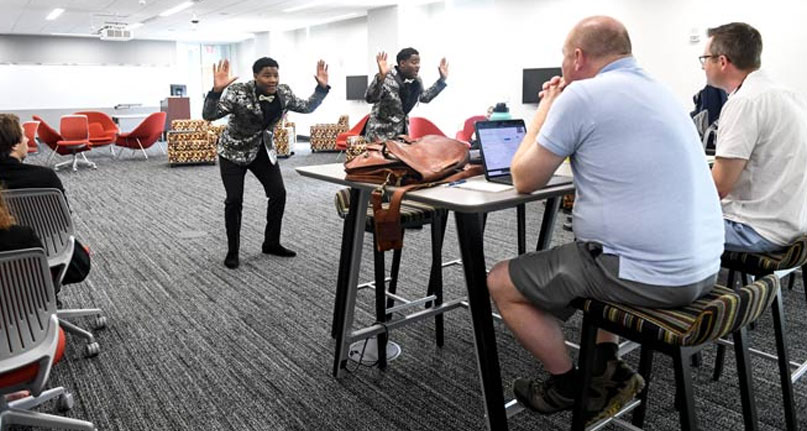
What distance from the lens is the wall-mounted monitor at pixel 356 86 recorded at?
12.2 meters

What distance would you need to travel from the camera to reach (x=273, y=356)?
2.74 metres

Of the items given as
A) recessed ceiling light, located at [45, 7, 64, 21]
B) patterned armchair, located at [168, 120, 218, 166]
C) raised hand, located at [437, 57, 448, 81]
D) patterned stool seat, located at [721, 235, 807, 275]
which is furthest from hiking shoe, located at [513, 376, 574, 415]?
recessed ceiling light, located at [45, 7, 64, 21]

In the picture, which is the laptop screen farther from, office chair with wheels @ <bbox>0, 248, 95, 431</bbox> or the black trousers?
the black trousers

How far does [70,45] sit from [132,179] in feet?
34.2

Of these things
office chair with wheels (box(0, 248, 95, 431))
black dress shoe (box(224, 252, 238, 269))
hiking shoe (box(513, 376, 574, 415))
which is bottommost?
black dress shoe (box(224, 252, 238, 269))

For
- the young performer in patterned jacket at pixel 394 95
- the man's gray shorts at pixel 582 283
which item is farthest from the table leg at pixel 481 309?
the young performer in patterned jacket at pixel 394 95

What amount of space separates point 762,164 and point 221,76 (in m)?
3.07

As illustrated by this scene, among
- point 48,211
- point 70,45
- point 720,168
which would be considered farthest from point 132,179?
point 70,45

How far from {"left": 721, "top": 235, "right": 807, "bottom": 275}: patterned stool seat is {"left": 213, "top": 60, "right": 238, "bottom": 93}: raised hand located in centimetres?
307

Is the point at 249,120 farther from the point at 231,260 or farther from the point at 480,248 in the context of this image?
the point at 480,248

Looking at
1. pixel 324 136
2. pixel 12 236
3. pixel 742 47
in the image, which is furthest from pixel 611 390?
pixel 324 136

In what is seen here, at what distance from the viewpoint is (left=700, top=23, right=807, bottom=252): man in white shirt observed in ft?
6.85

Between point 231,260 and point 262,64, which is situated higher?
point 262,64

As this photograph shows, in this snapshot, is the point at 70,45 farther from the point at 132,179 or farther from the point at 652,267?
the point at 652,267
